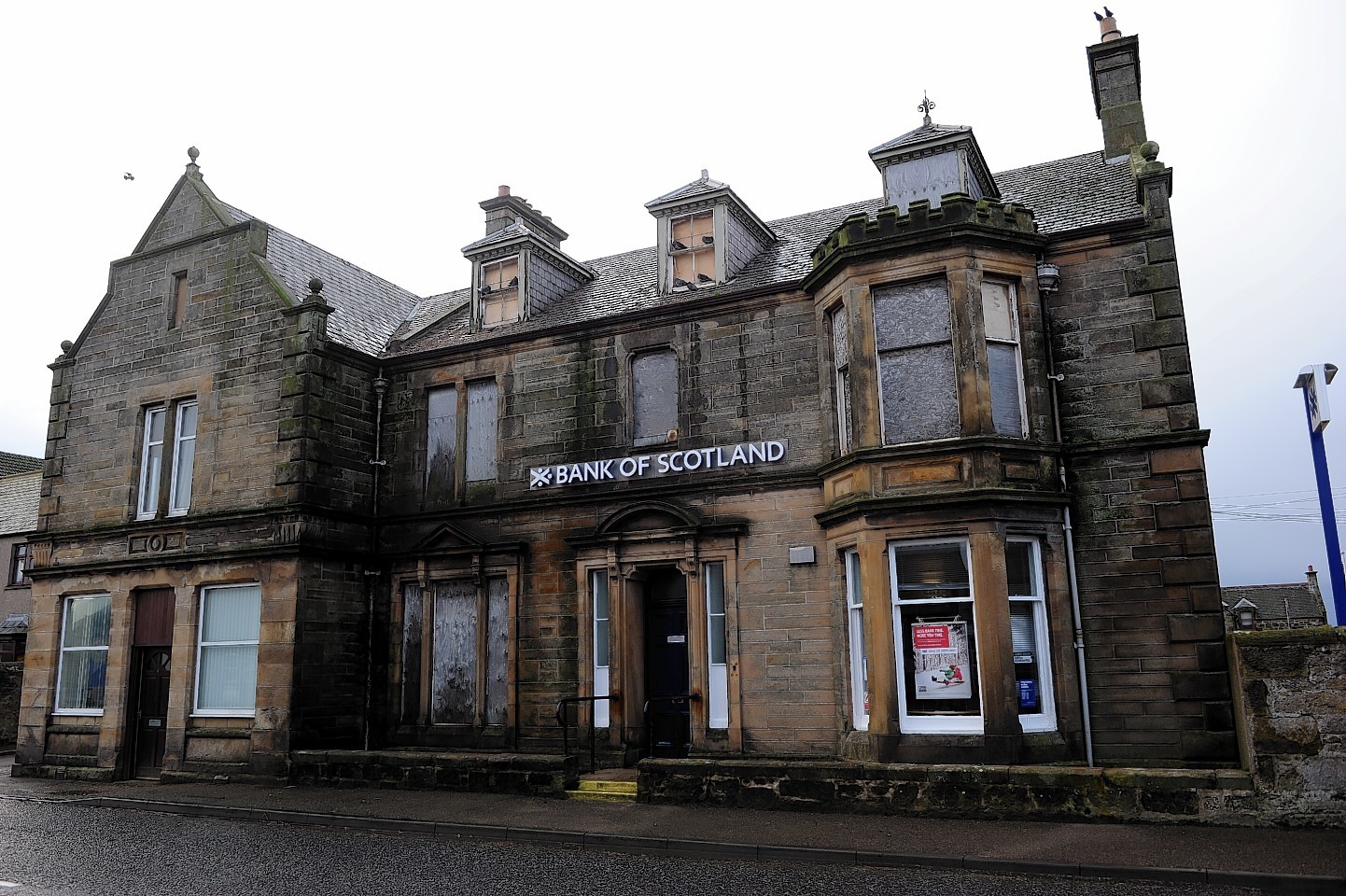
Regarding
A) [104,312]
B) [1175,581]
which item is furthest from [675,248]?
[104,312]

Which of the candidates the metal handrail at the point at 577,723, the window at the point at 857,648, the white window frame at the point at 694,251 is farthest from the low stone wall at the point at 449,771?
the white window frame at the point at 694,251

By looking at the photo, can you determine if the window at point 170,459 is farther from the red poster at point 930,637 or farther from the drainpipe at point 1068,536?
the drainpipe at point 1068,536

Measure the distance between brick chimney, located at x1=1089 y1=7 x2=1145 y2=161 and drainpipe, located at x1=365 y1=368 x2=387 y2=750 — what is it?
1423 centimetres

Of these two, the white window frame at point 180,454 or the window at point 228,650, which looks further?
the white window frame at point 180,454

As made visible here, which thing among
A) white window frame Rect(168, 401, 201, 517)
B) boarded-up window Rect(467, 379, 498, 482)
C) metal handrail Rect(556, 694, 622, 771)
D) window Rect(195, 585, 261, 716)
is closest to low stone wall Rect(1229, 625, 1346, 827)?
metal handrail Rect(556, 694, 622, 771)

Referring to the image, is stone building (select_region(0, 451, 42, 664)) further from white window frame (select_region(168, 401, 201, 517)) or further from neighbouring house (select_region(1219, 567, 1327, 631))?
neighbouring house (select_region(1219, 567, 1327, 631))

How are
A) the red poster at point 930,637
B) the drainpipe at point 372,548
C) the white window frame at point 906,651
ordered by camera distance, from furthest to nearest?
the drainpipe at point 372,548
the red poster at point 930,637
the white window frame at point 906,651

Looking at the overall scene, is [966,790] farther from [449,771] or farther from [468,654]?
[468,654]

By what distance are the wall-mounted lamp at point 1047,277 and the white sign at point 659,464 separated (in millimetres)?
4518


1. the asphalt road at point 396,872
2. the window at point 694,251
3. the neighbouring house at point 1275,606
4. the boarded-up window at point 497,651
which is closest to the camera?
the asphalt road at point 396,872

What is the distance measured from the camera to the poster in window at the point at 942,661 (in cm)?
1345

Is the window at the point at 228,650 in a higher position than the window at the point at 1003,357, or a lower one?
lower

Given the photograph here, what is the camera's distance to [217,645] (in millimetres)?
18172

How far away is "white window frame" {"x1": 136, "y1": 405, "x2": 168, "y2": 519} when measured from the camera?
19.6m
